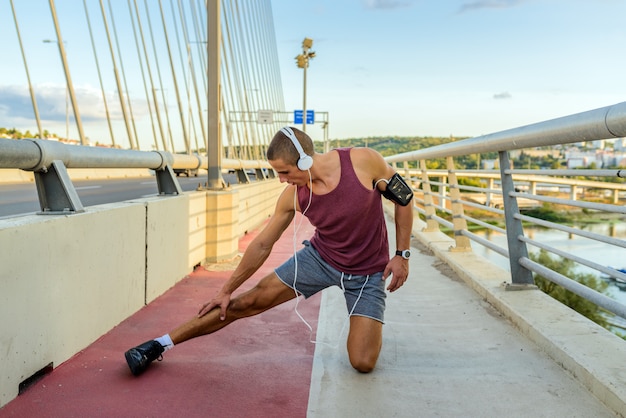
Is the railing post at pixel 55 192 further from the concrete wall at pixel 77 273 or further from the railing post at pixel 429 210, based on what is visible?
the railing post at pixel 429 210

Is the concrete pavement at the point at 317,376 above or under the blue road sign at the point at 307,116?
under

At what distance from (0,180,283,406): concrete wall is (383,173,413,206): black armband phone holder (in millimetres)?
1962

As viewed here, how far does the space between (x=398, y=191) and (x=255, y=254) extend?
0.97 m

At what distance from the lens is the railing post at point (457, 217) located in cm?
751

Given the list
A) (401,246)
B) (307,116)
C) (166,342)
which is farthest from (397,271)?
(307,116)

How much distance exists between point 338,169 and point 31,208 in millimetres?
7832

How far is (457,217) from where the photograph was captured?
301 inches

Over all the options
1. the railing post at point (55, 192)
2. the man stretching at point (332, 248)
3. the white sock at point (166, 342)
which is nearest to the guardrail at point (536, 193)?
the man stretching at point (332, 248)

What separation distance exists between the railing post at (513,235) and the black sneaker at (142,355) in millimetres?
2929

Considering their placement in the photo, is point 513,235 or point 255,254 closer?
point 255,254

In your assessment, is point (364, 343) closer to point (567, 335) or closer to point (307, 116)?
point (567, 335)

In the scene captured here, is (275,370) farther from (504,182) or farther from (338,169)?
(504,182)

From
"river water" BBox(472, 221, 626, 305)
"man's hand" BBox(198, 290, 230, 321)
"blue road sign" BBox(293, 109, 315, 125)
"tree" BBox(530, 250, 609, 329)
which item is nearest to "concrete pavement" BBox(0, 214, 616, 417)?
"man's hand" BBox(198, 290, 230, 321)

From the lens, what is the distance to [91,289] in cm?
411
